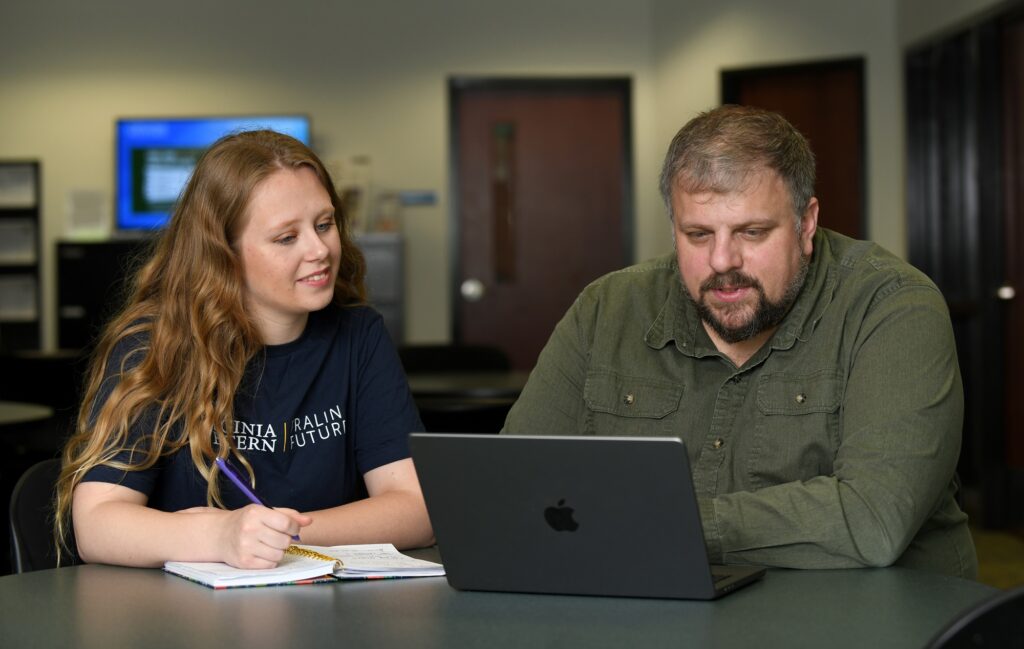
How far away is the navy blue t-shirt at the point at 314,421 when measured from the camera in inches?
80.0

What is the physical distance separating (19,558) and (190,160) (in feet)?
19.7

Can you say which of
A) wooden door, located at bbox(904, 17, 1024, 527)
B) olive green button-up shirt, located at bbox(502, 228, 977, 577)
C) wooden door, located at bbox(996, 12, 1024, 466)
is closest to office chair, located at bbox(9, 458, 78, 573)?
olive green button-up shirt, located at bbox(502, 228, 977, 577)

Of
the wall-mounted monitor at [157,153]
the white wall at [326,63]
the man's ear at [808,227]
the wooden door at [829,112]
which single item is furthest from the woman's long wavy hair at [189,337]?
the white wall at [326,63]

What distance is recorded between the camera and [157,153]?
7691 mm

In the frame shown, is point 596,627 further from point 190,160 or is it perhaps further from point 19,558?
point 190,160

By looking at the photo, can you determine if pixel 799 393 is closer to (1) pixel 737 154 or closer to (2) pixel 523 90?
(1) pixel 737 154

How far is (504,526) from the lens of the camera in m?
1.45

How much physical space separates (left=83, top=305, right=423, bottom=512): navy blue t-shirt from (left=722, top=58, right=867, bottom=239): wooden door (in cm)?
491

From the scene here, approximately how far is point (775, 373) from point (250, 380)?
857 mm

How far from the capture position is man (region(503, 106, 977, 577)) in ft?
5.45

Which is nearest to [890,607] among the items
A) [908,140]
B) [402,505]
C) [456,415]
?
[402,505]

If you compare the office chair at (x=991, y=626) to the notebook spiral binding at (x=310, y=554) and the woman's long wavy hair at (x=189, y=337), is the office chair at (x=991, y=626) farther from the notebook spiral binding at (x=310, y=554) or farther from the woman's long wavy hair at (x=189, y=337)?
the woman's long wavy hair at (x=189, y=337)

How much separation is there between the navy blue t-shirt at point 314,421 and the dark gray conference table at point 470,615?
17.1 inches

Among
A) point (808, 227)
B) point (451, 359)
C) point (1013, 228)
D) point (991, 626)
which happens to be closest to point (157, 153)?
point (451, 359)
